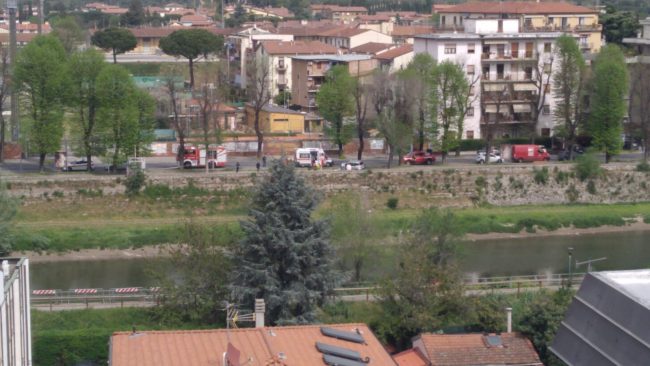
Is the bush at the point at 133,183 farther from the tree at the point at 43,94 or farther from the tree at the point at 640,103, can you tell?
the tree at the point at 640,103

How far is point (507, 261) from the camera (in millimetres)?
22109

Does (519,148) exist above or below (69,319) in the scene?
above

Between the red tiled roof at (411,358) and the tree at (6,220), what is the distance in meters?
7.23

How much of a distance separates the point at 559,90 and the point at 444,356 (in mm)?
17075

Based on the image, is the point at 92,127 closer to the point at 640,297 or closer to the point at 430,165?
the point at 430,165

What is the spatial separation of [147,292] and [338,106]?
12961 mm

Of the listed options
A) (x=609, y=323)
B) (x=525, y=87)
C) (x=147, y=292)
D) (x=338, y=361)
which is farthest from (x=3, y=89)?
(x=609, y=323)

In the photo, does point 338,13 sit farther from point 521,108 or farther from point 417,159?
point 417,159

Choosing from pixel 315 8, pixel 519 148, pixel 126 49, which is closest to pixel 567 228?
pixel 519 148

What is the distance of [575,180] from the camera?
89.8 feet

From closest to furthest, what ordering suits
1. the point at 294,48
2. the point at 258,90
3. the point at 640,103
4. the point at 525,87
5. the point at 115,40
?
the point at 640,103
the point at 525,87
the point at 258,90
the point at 294,48
the point at 115,40

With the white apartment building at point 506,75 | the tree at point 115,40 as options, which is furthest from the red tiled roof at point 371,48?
the tree at point 115,40

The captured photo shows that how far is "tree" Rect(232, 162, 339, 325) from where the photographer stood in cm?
1553

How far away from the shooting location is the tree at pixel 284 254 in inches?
611
